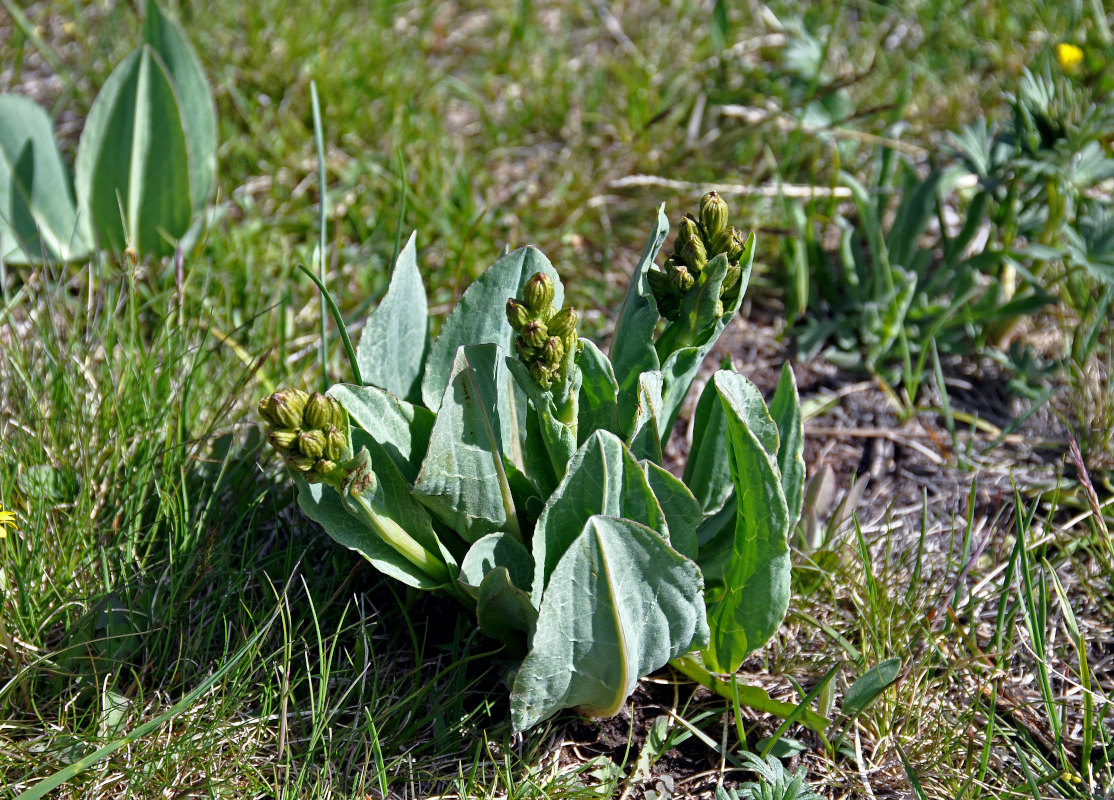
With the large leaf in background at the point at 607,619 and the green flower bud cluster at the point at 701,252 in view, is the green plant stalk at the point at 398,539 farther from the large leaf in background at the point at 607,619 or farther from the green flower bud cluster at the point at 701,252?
the green flower bud cluster at the point at 701,252

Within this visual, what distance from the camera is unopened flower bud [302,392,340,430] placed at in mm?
1369

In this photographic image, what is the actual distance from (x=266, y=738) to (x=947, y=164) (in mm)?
2901

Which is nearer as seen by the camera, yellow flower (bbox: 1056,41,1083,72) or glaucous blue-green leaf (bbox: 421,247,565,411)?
glaucous blue-green leaf (bbox: 421,247,565,411)

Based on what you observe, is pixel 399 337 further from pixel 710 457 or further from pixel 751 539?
pixel 751 539

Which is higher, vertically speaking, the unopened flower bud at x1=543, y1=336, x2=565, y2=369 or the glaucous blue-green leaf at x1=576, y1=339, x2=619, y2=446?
the unopened flower bud at x1=543, y1=336, x2=565, y2=369

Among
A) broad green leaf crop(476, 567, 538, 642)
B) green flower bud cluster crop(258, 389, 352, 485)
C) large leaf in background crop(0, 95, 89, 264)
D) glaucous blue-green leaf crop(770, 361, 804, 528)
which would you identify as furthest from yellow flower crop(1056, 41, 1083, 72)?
large leaf in background crop(0, 95, 89, 264)

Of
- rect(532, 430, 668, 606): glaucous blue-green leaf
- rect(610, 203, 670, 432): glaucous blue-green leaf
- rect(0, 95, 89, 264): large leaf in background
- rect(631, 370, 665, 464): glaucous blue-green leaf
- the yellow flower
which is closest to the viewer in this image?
rect(532, 430, 668, 606): glaucous blue-green leaf

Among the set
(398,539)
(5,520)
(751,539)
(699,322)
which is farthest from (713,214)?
(5,520)

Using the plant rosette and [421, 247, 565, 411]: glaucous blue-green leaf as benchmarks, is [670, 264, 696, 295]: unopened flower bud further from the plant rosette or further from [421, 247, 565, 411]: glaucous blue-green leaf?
[421, 247, 565, 411]: glaucous blue-green leaf

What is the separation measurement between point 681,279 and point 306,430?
0.67 metres

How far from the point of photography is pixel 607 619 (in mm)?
1444

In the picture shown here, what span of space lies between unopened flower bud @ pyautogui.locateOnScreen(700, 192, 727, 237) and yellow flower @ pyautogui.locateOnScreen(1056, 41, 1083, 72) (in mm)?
2422

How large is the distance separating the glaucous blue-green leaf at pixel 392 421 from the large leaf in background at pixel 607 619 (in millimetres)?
445

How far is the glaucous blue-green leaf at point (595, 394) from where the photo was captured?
5.39 feet
